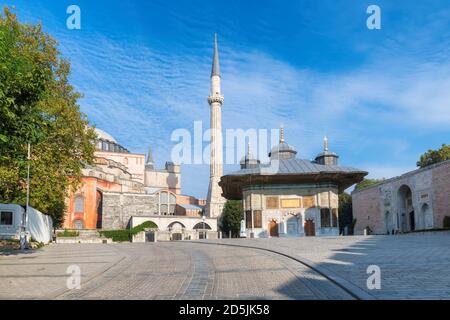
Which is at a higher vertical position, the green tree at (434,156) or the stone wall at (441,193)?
the green tree at (434,156)

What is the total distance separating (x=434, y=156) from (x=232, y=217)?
3473 centimetres

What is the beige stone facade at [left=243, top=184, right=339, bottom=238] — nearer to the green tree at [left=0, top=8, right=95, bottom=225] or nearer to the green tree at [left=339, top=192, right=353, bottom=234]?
the green tree at [left=0, top=8, right=95, bottom=225]

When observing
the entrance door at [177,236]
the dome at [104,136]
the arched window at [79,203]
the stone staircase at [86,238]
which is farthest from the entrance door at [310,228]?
the dome at [104,136]

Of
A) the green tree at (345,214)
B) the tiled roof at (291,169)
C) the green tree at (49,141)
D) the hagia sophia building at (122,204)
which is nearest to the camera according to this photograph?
the green tree at (49,141)

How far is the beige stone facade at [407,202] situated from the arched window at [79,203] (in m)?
42.6

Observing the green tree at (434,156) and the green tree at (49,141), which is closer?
the green tree at (49,141)

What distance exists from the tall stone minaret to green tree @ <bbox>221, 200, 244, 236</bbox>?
269cm

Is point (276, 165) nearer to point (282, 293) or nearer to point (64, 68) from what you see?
point (64, 68)

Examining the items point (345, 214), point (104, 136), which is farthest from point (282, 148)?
point (104, 136)

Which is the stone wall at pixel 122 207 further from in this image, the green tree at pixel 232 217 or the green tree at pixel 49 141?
the green tree at pixel 49 141

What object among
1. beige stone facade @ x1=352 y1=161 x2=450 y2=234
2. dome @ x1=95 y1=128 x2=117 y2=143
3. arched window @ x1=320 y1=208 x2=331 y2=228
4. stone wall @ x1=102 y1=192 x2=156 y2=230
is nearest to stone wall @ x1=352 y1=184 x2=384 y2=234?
beige stone facade @ x1=352 y1=161 x2=450 y2=234

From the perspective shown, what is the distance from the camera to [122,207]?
71.9 m

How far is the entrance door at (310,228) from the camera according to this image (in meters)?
35.5

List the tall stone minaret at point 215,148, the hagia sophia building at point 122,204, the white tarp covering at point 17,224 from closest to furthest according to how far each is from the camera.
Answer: the white tarp covering at point 17,224 → the hagia sophia building at point 122,204 → the tall stone minaret at point 215,148
